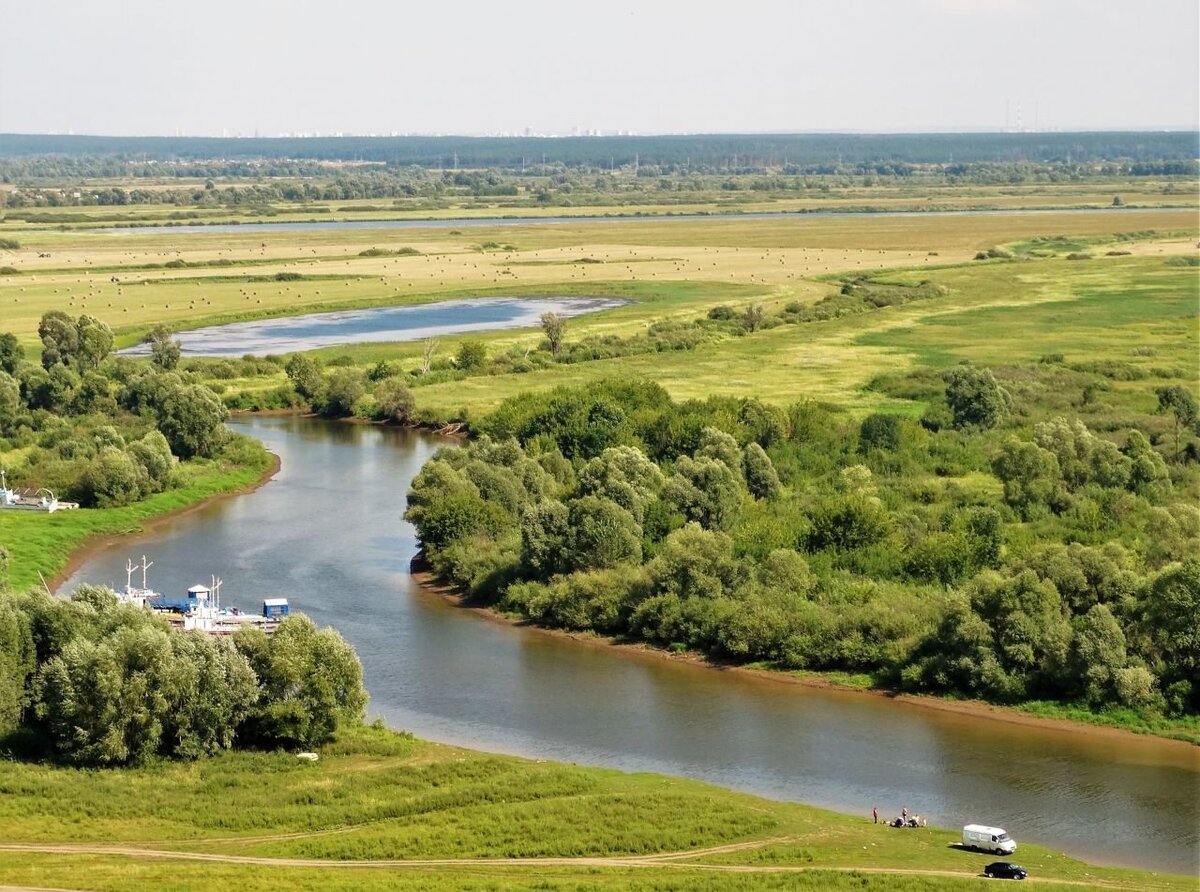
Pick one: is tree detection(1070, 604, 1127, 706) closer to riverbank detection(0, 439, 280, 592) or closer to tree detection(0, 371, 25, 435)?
riverbank detection(0, 439, 280, 592)

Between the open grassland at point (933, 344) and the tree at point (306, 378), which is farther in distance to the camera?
the tree at point (306, 378)

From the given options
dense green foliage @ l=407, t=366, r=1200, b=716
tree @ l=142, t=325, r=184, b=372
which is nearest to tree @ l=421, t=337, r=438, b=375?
tree @ l=142, t=325, r=184, b=372

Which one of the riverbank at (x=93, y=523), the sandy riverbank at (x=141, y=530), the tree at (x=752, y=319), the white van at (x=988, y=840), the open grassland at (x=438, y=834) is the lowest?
the sandy riverbank at (x=141, y=530)

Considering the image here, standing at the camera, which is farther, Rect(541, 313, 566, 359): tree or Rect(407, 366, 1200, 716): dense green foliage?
Rect(541, 313, 566, 359): tree

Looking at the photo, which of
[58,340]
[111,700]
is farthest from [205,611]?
[58,340]

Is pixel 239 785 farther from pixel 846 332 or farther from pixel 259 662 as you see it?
pixel 846 332

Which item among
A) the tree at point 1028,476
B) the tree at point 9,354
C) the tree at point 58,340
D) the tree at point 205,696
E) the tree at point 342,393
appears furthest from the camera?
the tree at point 342,393

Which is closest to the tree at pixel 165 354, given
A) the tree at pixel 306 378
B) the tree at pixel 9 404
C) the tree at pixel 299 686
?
the tree at pixel 306 378

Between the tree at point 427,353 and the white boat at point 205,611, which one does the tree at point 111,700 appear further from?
the tree at point 427,353
